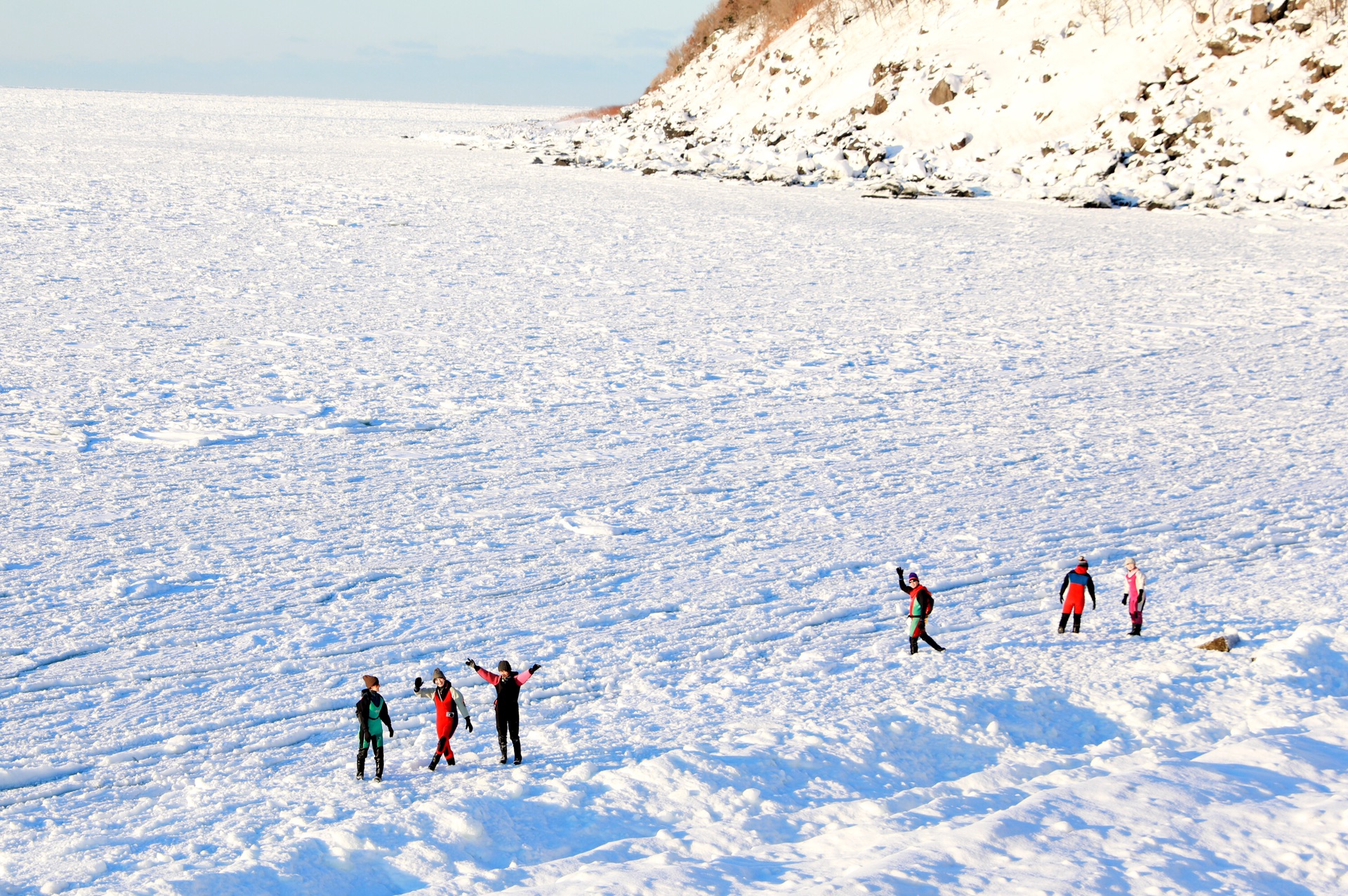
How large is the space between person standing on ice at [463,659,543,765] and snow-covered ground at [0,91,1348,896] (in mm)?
238

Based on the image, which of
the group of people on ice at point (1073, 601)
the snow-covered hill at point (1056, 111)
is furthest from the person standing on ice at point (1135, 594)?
the snow-covered hill at point (1056, 111)

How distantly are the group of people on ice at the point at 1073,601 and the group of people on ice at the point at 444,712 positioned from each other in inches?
109

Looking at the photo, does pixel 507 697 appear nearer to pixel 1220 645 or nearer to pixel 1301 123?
pixel 1220 645

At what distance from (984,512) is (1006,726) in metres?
3.87

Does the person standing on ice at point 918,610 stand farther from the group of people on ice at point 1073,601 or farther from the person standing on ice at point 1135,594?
the person standing on ice at point 1135,594

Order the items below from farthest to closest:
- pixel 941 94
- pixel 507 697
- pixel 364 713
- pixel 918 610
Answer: pixel 941 94 → pixel 918 610 → pixel 507 697 → pixel 364 713

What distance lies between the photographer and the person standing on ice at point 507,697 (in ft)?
18.8

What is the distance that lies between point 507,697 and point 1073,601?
4142 mm

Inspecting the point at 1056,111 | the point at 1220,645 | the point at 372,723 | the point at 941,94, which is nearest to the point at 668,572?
the point at 372,723

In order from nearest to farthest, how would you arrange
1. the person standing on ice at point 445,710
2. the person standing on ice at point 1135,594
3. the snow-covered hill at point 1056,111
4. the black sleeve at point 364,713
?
the black sleeve at point 364,713
the person standing on ice at point 445,710
the person standing on ice at point 1135,594
the snow-covered hill at point 1056,111

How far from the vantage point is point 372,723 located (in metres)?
5.63

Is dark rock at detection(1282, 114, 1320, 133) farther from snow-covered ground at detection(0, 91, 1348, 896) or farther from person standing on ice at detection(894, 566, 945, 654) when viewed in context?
person standing on ice at detection(894, 566, 945, 654)

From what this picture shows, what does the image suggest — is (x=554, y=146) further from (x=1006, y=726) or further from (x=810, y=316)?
(x=1006, y=726)

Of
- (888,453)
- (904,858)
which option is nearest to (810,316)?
(888,453)
